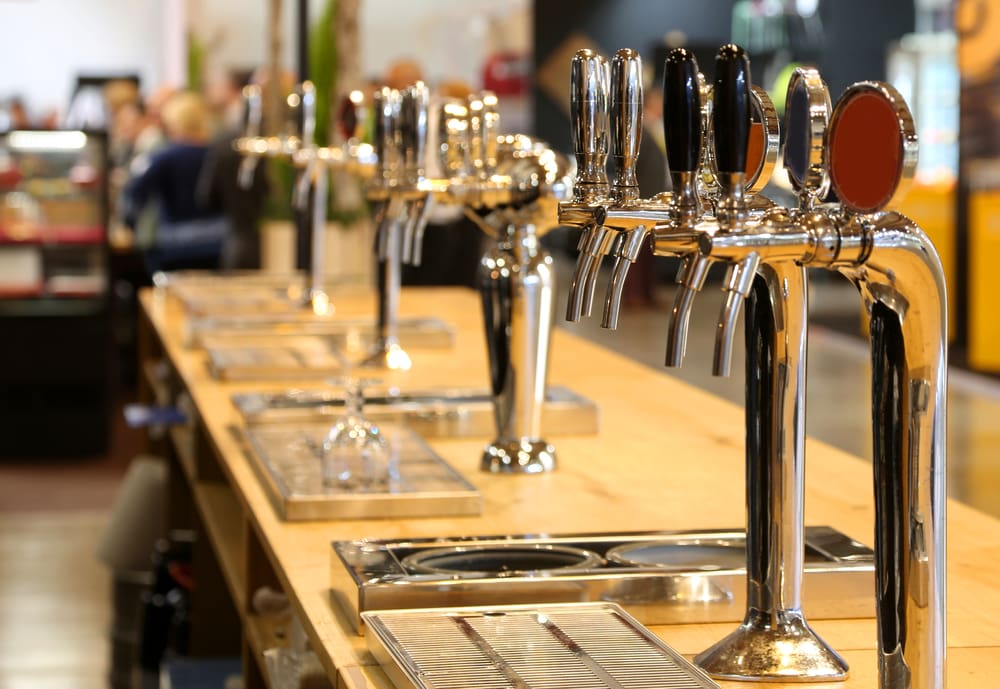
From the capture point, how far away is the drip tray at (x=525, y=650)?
1124 millimetres

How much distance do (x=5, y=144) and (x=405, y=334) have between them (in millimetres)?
3654

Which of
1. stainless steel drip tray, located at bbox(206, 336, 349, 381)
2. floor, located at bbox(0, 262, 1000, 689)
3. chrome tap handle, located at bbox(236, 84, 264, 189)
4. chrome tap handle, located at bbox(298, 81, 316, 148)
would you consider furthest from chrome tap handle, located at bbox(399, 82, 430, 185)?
floor, located at bbox(0, 262, 1000, 689)

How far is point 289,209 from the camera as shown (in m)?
6.51

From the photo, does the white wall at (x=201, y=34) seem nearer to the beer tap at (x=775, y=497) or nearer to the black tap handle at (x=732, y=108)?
the beer tap at (x=775, y=497)

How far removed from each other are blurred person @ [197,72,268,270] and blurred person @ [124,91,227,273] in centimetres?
14

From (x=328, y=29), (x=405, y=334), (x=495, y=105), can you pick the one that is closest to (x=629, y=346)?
(x=328, y=29)

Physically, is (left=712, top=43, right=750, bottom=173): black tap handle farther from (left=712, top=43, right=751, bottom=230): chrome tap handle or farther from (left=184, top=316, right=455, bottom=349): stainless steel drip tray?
(left=184, top=316, right=455, bottom=349): stainless steel drip tray

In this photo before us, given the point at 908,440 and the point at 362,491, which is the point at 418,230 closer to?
the point at 362,491

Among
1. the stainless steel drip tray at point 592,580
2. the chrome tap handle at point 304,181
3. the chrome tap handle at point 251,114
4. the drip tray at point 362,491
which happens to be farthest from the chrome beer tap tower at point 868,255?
the chrome tap handle at point 251,114

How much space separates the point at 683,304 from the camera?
96cm

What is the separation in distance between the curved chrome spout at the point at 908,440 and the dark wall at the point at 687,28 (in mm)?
13913

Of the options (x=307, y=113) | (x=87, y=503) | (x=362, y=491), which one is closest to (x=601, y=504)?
(x=362, y=491)

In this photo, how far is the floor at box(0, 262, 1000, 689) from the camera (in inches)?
168

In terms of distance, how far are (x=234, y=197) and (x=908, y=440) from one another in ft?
23.6
